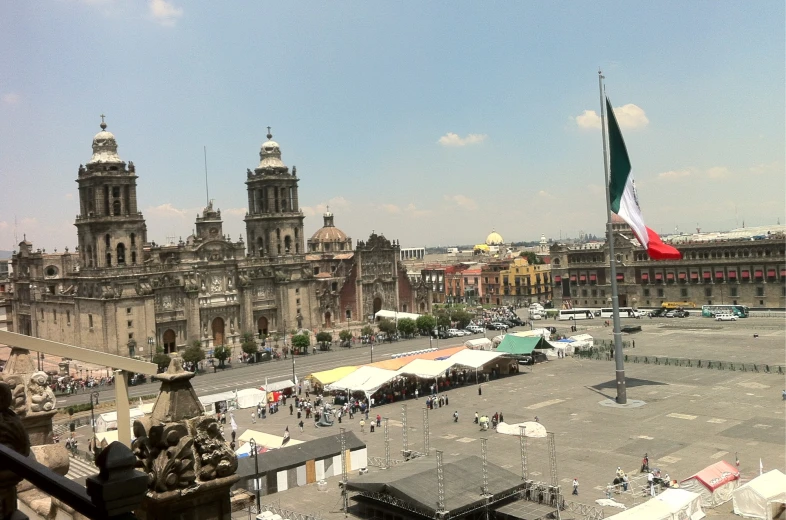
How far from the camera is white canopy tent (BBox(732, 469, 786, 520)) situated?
21047 millimetres

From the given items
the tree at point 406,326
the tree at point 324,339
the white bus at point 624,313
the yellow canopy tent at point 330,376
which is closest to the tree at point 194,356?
the tree at point 324,339

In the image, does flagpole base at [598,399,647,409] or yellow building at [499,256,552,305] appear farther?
yellow building at [499,256,552,305]

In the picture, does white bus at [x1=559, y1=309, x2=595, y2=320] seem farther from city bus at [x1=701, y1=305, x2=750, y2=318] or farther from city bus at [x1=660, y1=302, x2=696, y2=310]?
city bus at [x1=701, y1=305, x2=750, y2=318]

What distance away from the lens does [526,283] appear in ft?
373

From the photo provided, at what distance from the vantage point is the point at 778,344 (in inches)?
2313

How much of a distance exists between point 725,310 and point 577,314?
17.7 metres

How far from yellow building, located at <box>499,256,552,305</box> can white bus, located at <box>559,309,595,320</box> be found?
2148cm

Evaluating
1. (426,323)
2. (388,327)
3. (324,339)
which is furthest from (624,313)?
(324,339)

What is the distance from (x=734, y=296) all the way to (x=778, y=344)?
3385 cm

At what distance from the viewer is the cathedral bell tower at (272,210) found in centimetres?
8512

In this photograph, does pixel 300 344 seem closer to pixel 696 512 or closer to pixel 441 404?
pixel 441 404

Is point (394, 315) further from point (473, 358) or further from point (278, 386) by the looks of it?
point (278, 386)

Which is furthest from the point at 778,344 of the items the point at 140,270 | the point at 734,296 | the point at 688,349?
the point at 140,270

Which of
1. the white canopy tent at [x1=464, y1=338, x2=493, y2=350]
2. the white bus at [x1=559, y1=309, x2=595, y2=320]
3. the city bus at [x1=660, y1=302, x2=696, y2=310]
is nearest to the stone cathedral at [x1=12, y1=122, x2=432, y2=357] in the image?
the white bus at [x1=559, y1=309, x2=595, y2=320]
